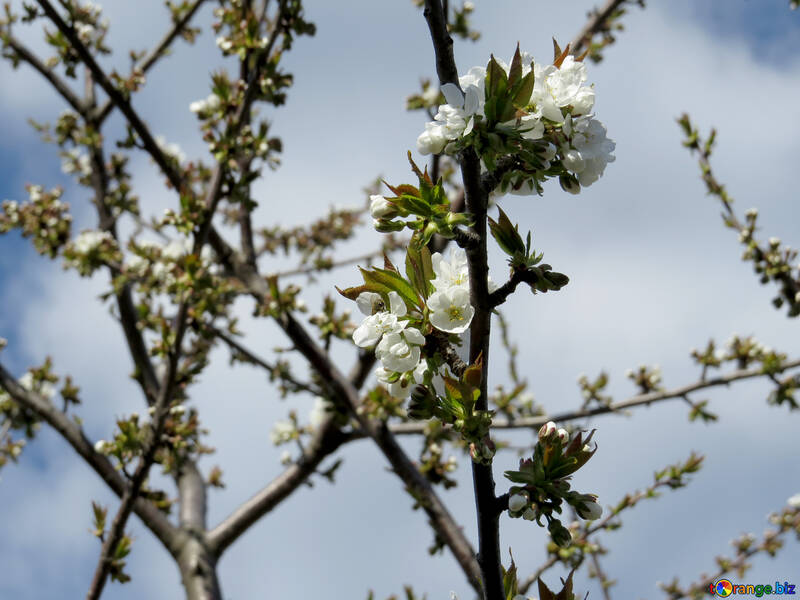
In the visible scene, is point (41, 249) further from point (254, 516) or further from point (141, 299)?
point (254, 516)

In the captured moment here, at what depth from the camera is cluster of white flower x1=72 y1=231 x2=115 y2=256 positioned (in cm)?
449

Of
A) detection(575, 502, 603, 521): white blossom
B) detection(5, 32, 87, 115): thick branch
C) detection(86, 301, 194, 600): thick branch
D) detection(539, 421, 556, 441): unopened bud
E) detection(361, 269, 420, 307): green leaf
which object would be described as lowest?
detection(575, 502, 603, 521): white blossom

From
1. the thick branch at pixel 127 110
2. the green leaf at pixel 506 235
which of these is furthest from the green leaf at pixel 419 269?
the thick branch at pixel 127 110

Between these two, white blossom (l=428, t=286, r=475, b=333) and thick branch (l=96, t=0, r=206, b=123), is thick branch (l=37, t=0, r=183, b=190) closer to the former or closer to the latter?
thick branch (l=96, t=0, r=206, b=123)

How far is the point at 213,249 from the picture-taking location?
473 cm

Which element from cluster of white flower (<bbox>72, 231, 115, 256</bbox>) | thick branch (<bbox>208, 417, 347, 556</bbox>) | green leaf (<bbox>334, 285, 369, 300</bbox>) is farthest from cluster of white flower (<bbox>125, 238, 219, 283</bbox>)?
green leaf (<bbox>334, 285, 369, 300</bbox>)

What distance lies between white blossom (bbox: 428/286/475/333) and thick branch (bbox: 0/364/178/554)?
3.41 meters

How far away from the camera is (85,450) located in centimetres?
431

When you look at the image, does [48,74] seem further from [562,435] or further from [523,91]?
[562,435]

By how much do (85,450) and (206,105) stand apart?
2276 millimetres

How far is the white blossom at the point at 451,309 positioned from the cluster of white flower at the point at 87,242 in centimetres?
381

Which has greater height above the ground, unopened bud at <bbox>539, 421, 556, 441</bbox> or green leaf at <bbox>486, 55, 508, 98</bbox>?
green leaf at <bbox>486, 55, 508, 98</bbox>

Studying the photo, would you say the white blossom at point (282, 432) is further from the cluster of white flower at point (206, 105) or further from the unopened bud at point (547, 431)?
the unopened bud at point (547, 431)

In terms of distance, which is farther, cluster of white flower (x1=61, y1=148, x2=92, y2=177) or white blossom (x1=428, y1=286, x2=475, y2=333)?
cluster of white flower (x1=61, y1=148, x2=92, y2=177)
